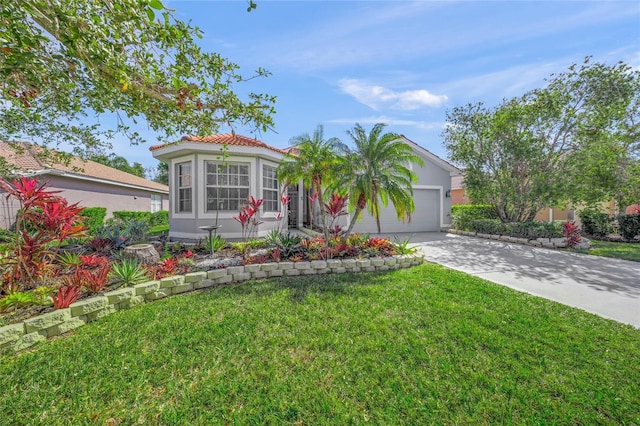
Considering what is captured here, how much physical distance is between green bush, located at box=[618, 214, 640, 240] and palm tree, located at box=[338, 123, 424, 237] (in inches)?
470

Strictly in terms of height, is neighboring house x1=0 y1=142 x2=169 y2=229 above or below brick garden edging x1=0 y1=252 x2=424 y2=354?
above

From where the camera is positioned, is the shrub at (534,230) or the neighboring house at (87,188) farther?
the neighboring house at (87,188)

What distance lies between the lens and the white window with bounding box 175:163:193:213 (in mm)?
9734

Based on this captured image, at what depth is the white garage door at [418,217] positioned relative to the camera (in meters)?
14.4

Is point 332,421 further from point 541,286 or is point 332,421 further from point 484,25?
point 484,25

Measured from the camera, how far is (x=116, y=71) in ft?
10.4

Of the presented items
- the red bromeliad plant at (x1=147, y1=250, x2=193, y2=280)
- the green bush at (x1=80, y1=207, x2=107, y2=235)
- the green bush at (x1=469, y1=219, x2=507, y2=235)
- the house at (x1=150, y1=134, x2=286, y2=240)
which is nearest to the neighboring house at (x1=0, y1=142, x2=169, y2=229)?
the green bush at (x1=80, y1=207, x2=107, y2=235)

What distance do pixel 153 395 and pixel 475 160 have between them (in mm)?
14467

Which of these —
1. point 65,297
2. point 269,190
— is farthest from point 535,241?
point 65,297

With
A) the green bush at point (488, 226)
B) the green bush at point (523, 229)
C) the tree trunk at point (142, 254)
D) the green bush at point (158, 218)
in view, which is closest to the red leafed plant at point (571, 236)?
the green bush at point (523, 229)

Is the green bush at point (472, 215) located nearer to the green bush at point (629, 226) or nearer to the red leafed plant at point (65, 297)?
the green bush at point (629, 226)

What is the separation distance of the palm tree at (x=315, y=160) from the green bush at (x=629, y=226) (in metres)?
14.1

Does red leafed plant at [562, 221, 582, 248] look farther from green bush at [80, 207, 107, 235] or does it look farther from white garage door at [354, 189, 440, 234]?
green bush at [80, 207, 107, 235]

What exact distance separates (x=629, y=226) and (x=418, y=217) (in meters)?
8.95
